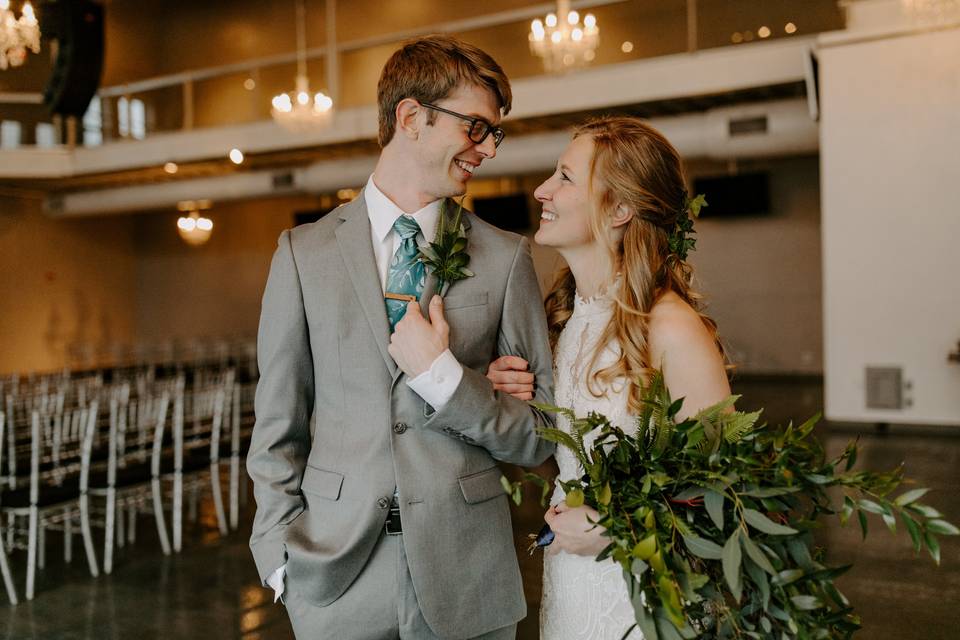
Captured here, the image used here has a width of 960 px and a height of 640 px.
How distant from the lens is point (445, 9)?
1514 centimetres

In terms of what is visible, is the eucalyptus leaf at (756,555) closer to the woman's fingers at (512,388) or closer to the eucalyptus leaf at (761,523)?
the eucalyptus leaf at (761,523)

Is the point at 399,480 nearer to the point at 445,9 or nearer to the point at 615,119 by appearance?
the point at 615,119

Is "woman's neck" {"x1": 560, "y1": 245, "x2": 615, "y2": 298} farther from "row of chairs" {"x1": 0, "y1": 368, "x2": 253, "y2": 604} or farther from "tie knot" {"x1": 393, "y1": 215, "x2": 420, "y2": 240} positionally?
"row of chairs" {"x1": 0, "y1": 368, "x2": 253, "y2": 604}

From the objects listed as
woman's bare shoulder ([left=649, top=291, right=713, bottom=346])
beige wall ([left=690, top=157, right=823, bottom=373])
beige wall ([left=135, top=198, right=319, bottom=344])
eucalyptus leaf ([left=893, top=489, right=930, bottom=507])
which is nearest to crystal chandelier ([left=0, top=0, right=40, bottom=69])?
woman's bare shoulder ([left=649, top=291, right=713, bottom=346])

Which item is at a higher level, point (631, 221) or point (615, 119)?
point (615, 119)

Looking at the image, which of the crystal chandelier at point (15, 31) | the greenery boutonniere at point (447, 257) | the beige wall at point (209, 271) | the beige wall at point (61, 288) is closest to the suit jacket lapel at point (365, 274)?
the greenery boutonniere at point (447, 257)

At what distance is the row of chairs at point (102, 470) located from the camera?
475cm

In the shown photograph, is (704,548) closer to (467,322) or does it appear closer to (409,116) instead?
(467,322)

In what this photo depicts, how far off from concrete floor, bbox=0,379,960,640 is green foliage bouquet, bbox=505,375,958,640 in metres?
2.68

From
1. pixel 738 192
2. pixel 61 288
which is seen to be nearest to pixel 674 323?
pixel 738 192

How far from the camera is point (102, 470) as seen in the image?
5.17 m

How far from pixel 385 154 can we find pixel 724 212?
12.6 metres

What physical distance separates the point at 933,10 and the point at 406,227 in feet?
25.2

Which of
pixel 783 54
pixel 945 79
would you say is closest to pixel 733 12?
pixel 783 54
